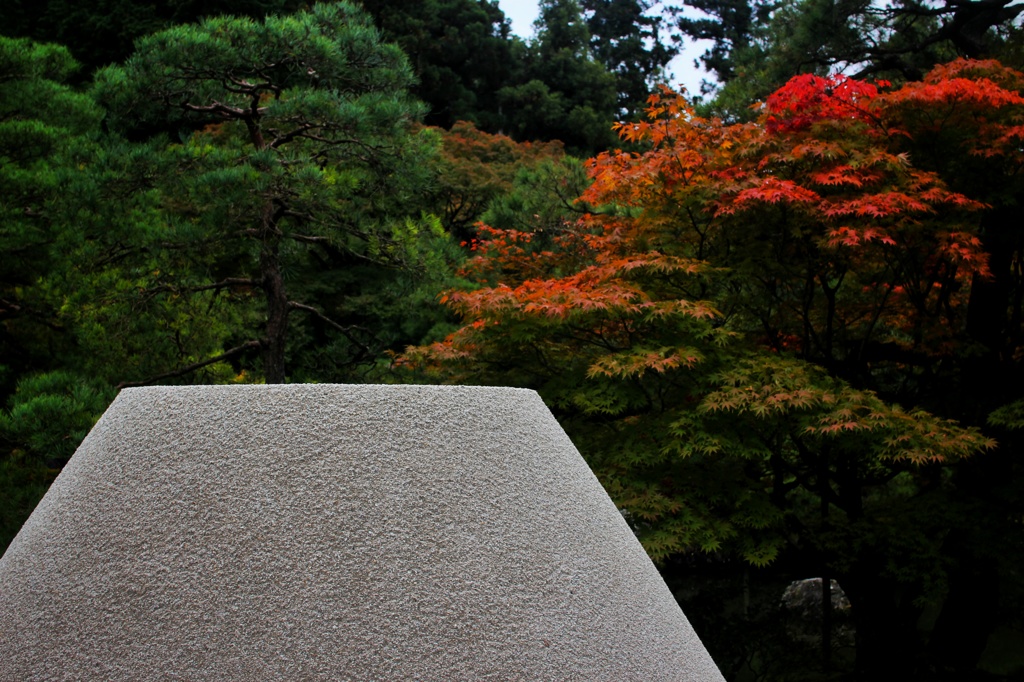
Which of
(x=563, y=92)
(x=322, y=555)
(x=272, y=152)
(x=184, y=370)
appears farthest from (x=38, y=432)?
(x=563, y=92)

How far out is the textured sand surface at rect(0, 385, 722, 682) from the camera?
207 centimetres

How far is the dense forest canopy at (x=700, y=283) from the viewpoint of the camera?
17.4 ft

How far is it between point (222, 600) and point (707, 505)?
12.6 feet

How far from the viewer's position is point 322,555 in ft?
7.00

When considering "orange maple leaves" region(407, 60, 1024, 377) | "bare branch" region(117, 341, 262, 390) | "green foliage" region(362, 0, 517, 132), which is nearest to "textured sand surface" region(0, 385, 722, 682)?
"orange maple leaves" region(407, 60, 1024, 377)

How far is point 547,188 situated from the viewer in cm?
1033

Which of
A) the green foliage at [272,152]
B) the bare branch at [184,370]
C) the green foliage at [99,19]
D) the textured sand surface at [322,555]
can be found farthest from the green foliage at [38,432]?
the green foliage at [99,19]

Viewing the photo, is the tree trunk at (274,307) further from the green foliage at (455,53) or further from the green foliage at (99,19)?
the green foliage at (455,53)

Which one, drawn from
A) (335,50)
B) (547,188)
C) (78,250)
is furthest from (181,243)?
(547,188)

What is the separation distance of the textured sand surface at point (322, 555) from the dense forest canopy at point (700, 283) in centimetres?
268

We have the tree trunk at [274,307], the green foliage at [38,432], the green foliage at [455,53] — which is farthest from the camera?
the green foliage at [455,53]

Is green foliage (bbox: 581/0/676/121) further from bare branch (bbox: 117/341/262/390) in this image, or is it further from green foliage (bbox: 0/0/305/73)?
bare branch (bbox: 117/341/262/390)

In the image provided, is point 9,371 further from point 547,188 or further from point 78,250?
point 547,188

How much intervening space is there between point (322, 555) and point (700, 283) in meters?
4.33
